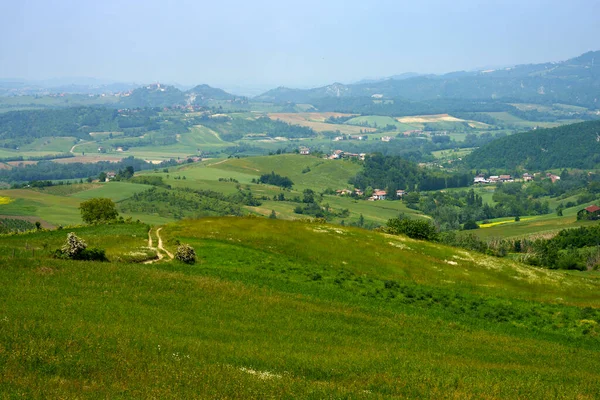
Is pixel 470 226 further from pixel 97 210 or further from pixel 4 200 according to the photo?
pixel 4 200

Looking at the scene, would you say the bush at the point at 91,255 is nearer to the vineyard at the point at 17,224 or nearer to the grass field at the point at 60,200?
the vineyard at the point at 17,224

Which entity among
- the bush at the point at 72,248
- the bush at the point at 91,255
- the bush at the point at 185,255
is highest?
the bush at the point at 72,248

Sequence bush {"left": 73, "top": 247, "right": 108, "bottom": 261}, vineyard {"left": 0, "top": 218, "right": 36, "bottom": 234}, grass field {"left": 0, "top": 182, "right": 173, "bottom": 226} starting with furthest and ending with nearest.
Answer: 1. grass field {"left": 0, "top": 182, "right": 173, "bottom": 226}
2. vineyard {"left": 0, "top": 218, "right": 36, "bottom": 234}
3. bush {"left": 73, "top": 247, "right": 108, "bottom": 261}

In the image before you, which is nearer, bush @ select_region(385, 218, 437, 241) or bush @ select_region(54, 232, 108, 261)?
bush @ select_region(54, 232, 108, 261)

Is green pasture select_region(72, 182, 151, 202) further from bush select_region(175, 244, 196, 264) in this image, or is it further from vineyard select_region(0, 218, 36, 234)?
bush select_region(175, 244, 196, 264)

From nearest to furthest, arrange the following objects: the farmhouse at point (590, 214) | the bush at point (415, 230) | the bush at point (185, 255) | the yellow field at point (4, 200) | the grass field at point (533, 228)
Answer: the bush at point (185, 255) → the bush at point (415, 230) → the yellow field at point (4, 200) → the grass field at point (533, 228) → the farmhouse at point (590, 214)

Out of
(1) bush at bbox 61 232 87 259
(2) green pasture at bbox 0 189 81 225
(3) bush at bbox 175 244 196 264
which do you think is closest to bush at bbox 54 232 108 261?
(1) bush at bbox 61 232 87 259

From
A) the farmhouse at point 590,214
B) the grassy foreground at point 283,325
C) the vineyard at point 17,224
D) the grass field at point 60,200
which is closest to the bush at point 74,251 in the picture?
the grassy foreground at point 283,325

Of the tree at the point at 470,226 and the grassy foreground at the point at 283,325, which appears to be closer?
the grassy foreground at the point at 283,325

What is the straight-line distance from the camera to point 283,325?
3030 cm

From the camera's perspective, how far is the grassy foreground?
1986 cm

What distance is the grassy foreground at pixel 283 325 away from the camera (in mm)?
19859

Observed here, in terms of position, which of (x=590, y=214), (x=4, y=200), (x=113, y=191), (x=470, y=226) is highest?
(x=4, y=200)

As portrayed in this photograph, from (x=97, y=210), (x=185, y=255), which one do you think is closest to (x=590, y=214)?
(x=97, y=210)
